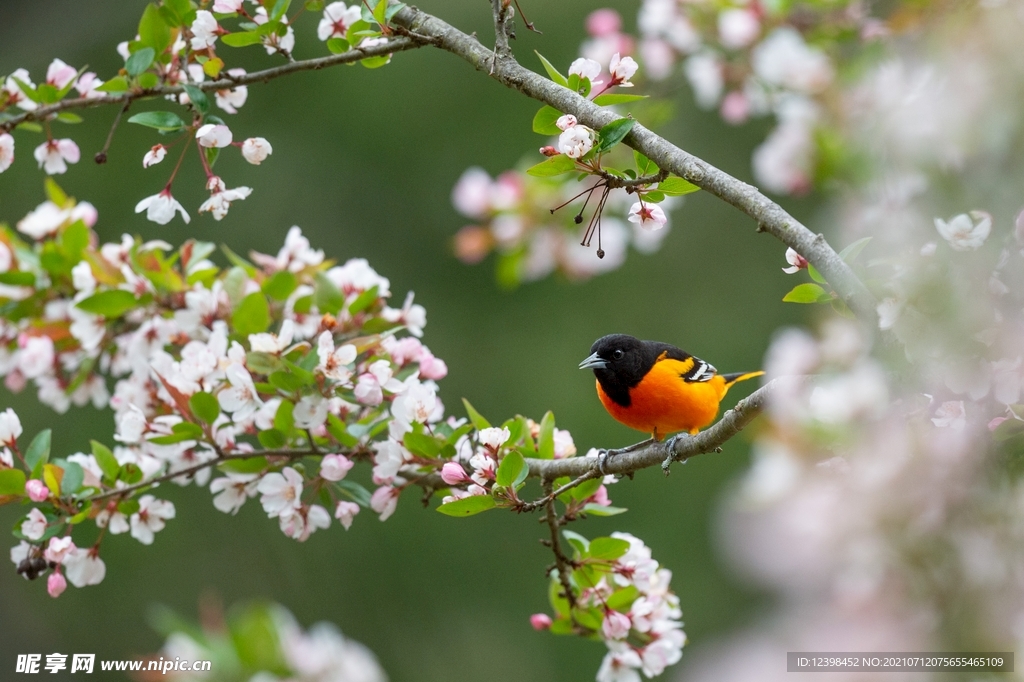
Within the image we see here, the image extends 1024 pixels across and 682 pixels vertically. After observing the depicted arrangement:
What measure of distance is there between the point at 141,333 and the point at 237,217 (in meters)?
5.34

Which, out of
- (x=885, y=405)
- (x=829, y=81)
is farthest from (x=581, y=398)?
(x=885, y=405)

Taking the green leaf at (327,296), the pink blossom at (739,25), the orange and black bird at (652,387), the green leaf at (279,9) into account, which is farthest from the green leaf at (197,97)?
the pink blossom at (739,25)

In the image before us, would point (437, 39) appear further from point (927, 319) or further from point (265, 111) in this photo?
point (265, 111)

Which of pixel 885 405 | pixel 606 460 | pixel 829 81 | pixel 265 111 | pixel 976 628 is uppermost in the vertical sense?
pixel 265 111

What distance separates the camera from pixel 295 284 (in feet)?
7.59

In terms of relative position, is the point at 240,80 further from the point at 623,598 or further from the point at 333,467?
the point at 623,598

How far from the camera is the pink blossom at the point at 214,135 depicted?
186 centimetres

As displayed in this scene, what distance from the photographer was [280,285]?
228 centimetres

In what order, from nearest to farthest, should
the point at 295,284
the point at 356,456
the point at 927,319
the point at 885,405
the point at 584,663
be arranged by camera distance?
1. the point at 927,319
2. the point at 885,405
3. the point at 356,456
4. the point at 295,284
5. the point at 584,663

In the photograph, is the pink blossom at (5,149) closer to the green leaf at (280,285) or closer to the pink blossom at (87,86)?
the pink blossom at (87,86)

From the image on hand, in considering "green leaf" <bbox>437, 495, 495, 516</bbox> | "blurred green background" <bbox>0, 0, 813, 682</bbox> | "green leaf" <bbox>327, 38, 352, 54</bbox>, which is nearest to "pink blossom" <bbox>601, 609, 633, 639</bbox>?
"green leaf" <bbox>437, 495, 495, 516</bbox>

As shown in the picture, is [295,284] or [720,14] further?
[720,14]

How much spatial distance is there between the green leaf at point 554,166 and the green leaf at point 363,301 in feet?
2.51

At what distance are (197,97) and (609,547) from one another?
123 centimetres
